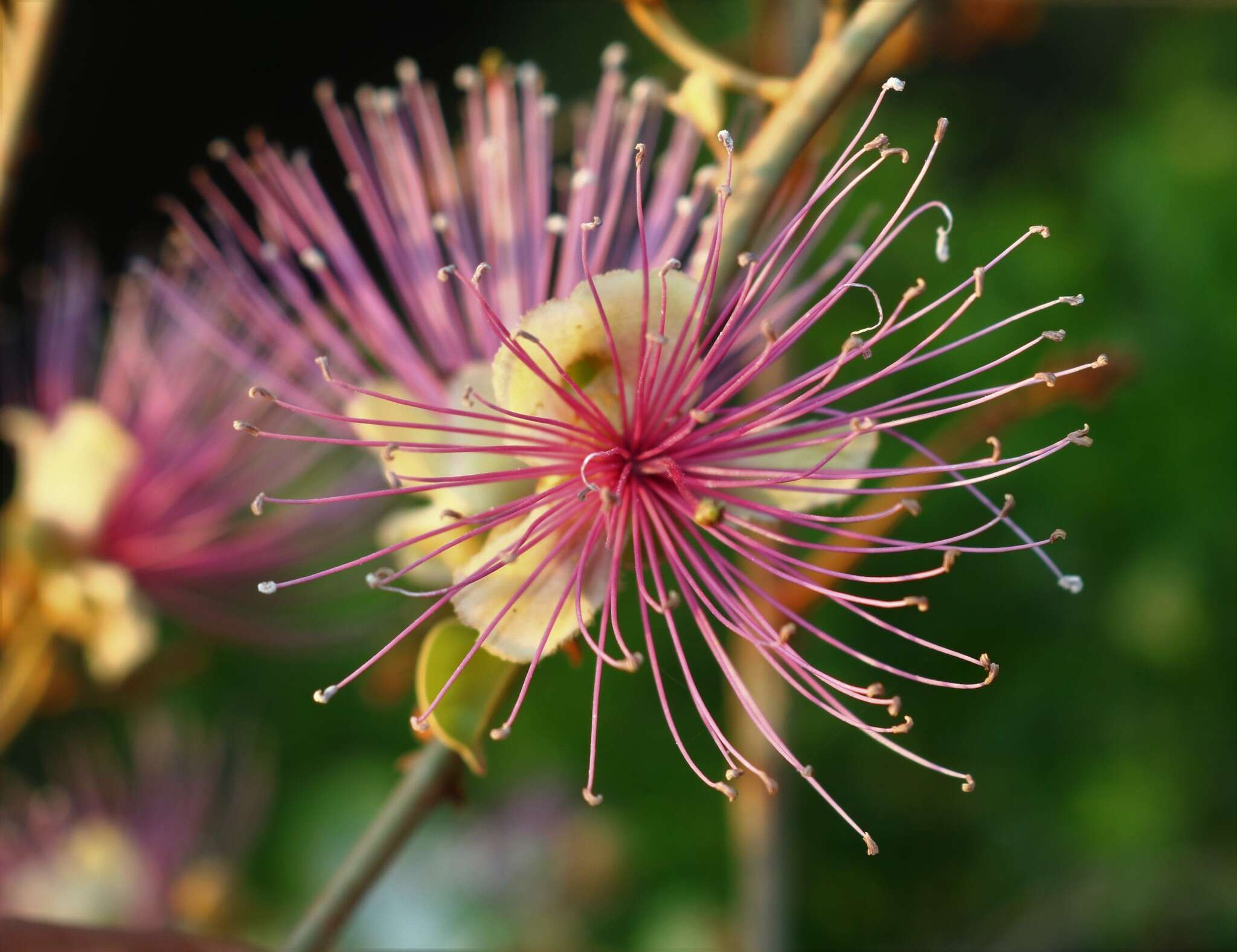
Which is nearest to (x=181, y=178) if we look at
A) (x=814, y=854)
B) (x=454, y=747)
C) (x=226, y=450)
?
(x=226, y=450)

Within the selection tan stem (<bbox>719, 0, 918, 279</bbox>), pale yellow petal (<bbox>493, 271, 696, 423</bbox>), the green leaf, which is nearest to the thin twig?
the green leaf

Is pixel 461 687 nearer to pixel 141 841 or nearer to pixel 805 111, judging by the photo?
pixel 805 111

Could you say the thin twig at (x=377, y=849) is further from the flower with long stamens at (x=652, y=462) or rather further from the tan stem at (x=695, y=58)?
the tan stem at (x=695, y=58)

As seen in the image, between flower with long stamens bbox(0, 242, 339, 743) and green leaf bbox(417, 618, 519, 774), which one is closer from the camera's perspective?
green leaf bbox(417, 618, 519, 774)

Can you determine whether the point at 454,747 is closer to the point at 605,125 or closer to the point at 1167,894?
the point at 605,125

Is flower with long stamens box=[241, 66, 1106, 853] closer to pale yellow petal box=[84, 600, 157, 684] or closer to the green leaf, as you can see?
the green leaf

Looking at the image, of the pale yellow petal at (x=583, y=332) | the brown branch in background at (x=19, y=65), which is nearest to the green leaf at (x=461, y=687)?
the pale yellow petal at (x=583, y=332)
